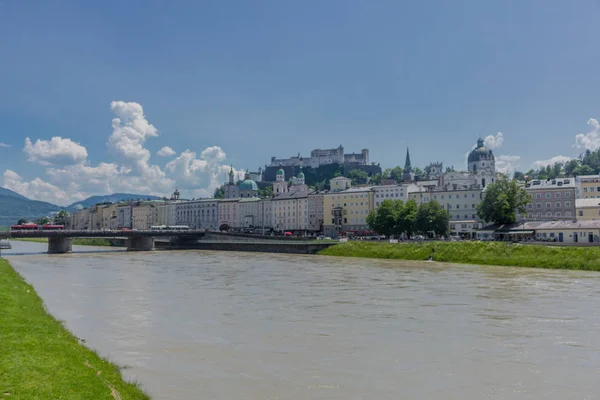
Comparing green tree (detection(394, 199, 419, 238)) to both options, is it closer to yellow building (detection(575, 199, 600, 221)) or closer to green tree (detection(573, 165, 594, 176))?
yellow building (detection(575, 199, 600, 221))

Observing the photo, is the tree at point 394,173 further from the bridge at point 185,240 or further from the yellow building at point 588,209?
the yellow building at point 588,209

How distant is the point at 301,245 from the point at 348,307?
53245mm

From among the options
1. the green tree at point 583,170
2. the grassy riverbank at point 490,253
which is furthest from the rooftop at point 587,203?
the green tree at point 583,170

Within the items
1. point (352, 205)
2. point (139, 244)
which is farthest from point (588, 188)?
point (139, 244)

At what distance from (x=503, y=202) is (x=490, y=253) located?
19495 millimetres

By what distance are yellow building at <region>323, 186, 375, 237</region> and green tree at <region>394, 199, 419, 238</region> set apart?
1090 inches

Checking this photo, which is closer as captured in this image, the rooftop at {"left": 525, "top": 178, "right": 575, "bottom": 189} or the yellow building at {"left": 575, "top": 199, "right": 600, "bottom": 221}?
the yellow building at {"left": 575, "top": 199, "right": 600, "bottom": 221}

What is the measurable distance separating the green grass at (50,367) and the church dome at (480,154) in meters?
152

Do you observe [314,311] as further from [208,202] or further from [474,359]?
[208,202]

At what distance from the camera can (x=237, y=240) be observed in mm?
101000

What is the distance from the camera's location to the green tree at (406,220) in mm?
80438

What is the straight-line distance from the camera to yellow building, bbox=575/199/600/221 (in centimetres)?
7781

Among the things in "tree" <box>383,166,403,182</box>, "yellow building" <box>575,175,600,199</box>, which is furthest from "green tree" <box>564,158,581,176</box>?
"yellow building" <box>575,175,600,199</box>

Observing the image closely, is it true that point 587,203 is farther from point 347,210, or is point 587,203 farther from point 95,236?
point 95,236
